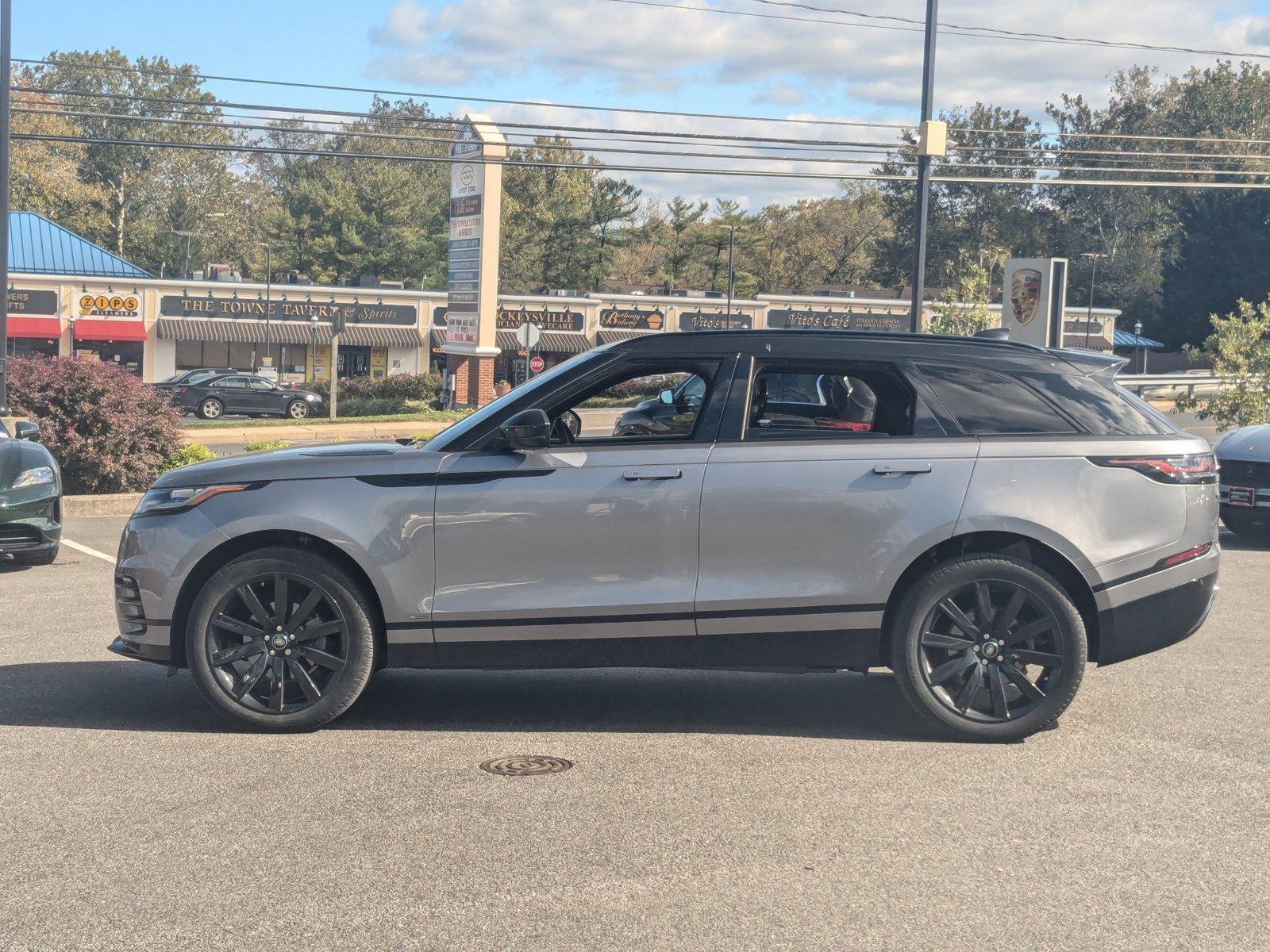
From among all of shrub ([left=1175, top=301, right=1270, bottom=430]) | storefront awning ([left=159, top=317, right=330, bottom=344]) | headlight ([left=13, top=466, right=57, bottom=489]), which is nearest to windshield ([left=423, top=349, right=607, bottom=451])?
headlight ([left=13, top=466, right=57, bottom=489])

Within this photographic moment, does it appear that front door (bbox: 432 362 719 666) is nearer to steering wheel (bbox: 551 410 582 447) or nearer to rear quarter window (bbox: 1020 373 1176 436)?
steering wheel (bbox: 551 410 582 447)

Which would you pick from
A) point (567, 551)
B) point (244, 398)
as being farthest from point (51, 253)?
point (567, 551)

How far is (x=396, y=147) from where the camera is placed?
10806 cm

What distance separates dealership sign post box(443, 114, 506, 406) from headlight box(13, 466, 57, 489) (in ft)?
93.1

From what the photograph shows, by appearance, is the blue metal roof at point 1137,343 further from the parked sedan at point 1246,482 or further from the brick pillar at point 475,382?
the parked sedan at point 1246,482

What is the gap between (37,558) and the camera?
11.6 meters

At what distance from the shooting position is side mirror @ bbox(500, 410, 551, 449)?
19.1 feet

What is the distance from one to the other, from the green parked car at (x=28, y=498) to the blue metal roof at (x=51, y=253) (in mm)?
54615

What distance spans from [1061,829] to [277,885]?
2.76 m

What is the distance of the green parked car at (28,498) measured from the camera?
35.1 ft

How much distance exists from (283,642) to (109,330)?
64.8 m

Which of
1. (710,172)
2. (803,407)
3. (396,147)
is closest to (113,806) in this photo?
(803,407)

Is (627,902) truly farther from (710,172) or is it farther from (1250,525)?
(710,172)

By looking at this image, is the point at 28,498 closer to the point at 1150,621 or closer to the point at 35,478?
the point at 35,478
